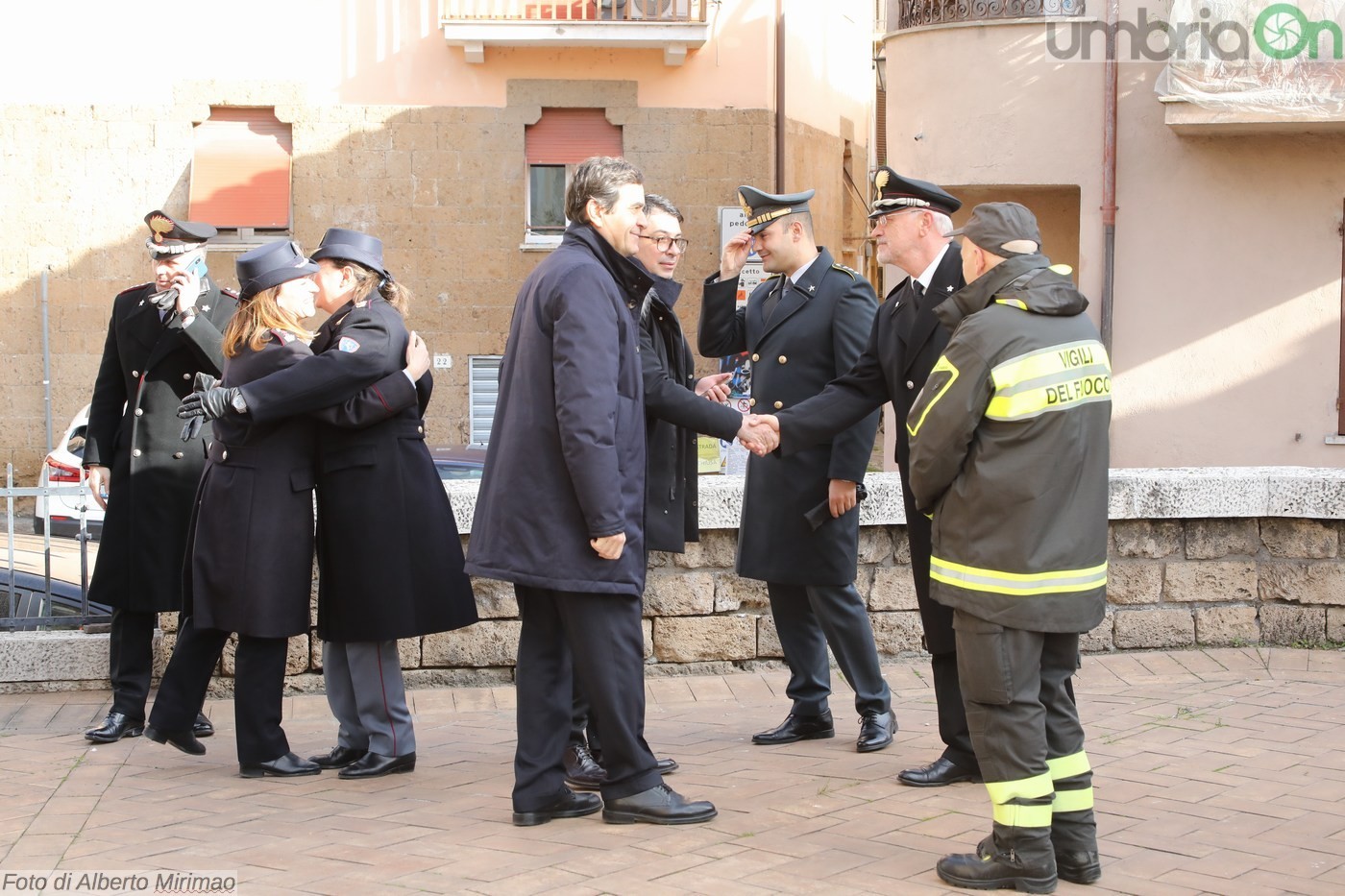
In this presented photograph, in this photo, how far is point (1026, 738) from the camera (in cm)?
413

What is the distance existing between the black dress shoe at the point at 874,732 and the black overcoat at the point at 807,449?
52 centimetres

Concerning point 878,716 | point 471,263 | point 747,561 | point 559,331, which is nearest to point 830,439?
point 747,561

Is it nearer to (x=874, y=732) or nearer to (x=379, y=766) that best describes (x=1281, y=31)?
(x=874, y=732)

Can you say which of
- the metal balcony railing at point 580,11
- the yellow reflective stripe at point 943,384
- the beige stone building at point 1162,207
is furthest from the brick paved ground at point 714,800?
the metal balcony railing at point 580,11

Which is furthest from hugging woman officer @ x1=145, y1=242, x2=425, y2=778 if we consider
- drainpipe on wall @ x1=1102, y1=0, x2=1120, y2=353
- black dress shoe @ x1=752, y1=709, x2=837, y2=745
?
drainpipe on wall @ x1=1102, y1=0, x2=1120, y2=353

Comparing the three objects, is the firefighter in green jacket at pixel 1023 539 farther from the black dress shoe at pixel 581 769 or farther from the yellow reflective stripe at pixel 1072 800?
the black dress shoe at pixel 581 769

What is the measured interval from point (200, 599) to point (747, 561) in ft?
6.70

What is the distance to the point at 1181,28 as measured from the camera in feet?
50.0

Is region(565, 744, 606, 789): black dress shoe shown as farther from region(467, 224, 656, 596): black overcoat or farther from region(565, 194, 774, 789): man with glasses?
region(467, 224, 656, 596): black overcoat

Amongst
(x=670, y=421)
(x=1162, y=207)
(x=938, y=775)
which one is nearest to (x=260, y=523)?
(x=670, y=421)

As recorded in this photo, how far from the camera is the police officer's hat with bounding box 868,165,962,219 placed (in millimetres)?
5363

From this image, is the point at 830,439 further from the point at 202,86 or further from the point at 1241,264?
the point at 202,86

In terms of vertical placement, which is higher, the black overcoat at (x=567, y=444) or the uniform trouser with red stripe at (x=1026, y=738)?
the black overcoat at (x=567, y=444)

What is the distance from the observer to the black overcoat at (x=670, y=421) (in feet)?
17.3
